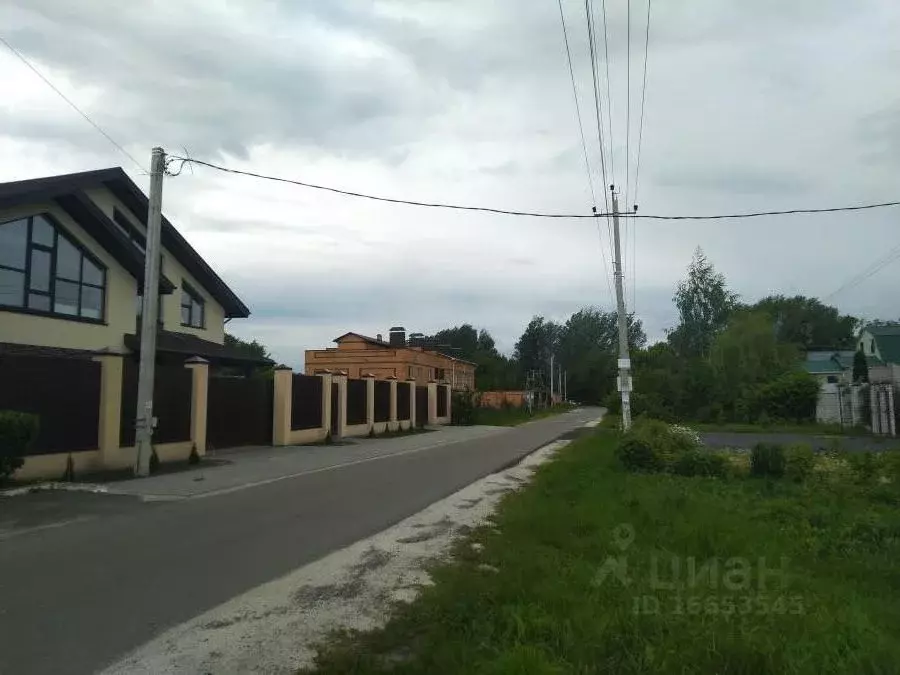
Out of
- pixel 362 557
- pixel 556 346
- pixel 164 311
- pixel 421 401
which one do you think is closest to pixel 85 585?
pixel 362 557

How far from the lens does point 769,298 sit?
91562 mm

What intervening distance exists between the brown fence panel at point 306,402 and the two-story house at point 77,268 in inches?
132

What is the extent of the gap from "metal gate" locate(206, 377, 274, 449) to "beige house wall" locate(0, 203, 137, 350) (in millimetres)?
3247

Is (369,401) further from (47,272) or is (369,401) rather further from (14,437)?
(14,437)

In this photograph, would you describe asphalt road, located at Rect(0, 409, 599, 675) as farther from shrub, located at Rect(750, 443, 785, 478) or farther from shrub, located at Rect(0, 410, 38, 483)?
shrub, located at Rect(750, 443, 785, 478)

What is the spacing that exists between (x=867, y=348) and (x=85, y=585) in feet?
195

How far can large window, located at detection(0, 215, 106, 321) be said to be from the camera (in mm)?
18578

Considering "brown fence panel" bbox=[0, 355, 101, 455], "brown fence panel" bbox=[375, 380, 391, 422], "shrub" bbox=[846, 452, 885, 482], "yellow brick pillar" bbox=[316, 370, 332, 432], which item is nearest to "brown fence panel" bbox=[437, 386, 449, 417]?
"brown fence panel" bbox=[375, 380, 391, 422]

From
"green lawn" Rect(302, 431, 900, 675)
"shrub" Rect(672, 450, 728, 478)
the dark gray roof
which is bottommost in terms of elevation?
"green lawn" Rect(302, 431, 900, 675)

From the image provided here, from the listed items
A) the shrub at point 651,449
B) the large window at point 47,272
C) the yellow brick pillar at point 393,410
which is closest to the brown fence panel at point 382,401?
the yellow brick pillar at point 393,410

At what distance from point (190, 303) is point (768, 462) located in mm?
21845

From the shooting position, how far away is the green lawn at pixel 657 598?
4594mm

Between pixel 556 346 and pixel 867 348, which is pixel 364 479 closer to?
pixel 867 348

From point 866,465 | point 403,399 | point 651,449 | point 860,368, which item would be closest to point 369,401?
point 403,399
